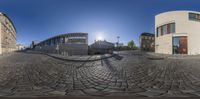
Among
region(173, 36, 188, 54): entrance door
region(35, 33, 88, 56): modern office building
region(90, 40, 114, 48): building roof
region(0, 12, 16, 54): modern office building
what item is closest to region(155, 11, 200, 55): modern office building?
region(173, 36, 188, 54): entrance door

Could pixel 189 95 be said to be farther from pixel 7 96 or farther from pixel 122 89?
pixel 7 96

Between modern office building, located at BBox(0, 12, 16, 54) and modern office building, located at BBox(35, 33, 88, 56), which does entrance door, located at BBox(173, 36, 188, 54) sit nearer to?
modern office building, located at BBox(35, 33, 88, 56)

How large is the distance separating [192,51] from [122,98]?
1684 cm

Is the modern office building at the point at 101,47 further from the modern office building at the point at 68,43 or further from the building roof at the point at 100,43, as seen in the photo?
the modern office building at the point at 68,43

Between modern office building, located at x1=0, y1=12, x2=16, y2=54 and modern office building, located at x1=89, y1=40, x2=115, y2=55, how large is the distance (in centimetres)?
318

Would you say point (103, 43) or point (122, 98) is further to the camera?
point (103, 43)

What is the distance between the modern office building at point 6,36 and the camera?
5.93m

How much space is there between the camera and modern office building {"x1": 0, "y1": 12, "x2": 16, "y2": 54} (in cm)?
593

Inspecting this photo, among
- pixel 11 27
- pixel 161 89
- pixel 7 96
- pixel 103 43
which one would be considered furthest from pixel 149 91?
pixel 11 27

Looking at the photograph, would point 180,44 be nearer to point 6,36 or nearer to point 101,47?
point 101,47

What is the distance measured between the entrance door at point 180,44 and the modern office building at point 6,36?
16363mm

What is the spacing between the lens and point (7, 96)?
3525mm

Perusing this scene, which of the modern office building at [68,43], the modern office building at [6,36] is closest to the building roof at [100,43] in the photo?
the modern office building at [68,43]

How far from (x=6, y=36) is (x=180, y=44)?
60.5ft
